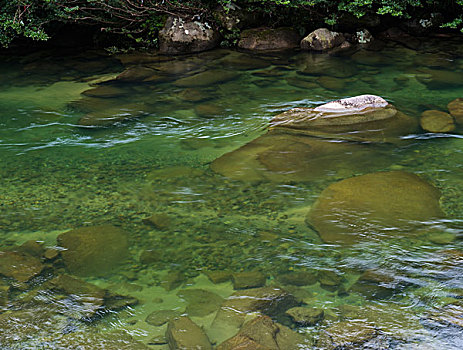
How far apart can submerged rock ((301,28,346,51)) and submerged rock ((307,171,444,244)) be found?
6.39 meters

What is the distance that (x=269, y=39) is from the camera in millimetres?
11445

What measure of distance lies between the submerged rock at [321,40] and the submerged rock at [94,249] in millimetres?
7970

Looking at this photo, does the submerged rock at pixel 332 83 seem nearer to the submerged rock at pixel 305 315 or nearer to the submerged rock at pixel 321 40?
the submerged rock at pixel 321 40

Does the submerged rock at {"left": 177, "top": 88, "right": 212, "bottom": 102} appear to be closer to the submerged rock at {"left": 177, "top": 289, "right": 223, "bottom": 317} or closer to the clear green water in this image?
the clear green water

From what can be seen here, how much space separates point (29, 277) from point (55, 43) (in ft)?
32.5

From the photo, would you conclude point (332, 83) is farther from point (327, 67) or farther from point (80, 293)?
point (80, 293)

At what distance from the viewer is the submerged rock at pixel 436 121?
22.1 feet

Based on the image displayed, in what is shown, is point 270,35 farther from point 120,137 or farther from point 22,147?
point 22,147

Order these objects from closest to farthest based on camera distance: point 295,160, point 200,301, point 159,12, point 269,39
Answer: point 200,301
point 295,160
point 269,39
point 159,12

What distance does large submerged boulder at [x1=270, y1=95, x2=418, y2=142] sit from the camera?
21.9 ft

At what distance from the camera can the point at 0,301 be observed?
3.73 metres

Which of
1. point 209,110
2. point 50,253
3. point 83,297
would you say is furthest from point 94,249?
point 209,110

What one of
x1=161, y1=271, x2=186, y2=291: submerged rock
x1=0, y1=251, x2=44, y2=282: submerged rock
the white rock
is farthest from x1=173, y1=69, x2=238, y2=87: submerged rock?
x1=161, y1=271, x2=186, y2=291: submerged rock

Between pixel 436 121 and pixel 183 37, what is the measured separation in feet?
21.3
